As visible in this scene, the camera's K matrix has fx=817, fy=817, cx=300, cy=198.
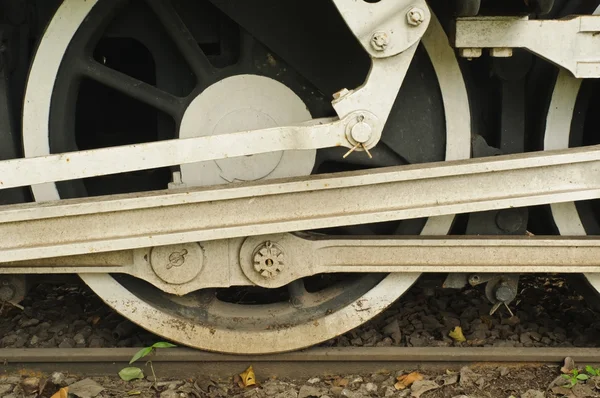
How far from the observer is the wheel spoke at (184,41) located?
110 inches

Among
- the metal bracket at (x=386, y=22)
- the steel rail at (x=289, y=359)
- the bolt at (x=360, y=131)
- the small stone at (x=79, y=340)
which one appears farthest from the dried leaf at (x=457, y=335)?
the small stone at (x=79, y=340)

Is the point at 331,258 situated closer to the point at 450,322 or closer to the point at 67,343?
the point at 450,322

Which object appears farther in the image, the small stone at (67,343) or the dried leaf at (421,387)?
the small stone at (67,343)

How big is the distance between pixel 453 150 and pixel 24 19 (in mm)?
1582

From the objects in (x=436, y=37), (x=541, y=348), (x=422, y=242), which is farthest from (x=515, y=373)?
(x=436, y=37)

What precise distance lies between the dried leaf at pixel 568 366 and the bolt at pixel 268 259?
3.53 ft

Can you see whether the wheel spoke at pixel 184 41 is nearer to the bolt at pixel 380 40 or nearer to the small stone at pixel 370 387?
the bolt at pixel 380 40

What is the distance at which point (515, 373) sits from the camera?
2.93 metres

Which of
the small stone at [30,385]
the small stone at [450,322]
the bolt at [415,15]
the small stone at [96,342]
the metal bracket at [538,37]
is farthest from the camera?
the small stone at [450,322]

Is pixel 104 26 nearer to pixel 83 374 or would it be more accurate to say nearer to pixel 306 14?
pixel 306 14

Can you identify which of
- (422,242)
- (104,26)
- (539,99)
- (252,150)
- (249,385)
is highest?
(104,26)

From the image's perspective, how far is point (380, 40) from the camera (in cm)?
229

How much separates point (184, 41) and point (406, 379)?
1.42 m

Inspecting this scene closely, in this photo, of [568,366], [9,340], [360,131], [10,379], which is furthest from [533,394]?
[9,340]
